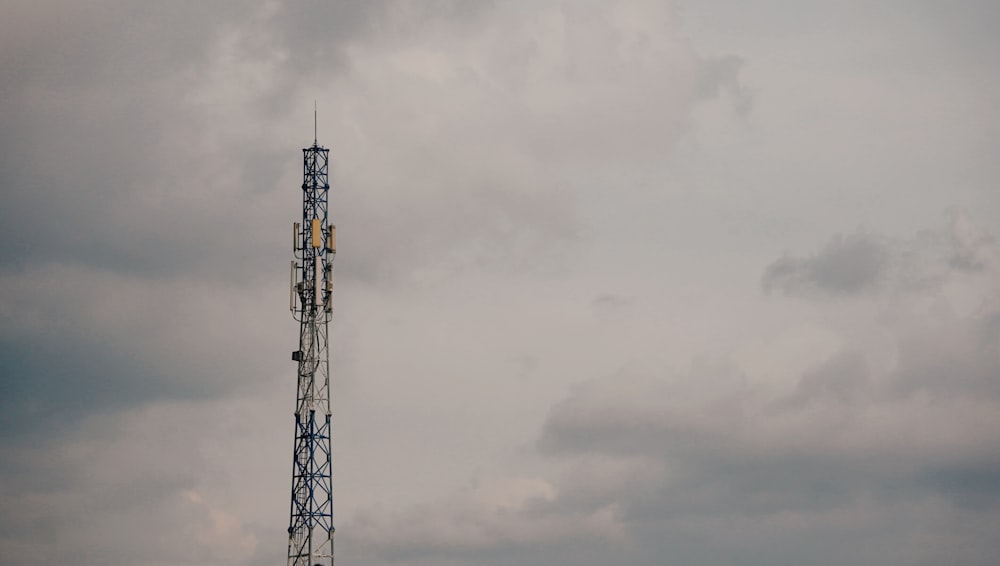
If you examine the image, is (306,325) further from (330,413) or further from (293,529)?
(293,529)

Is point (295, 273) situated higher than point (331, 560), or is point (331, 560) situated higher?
point (295, 273)

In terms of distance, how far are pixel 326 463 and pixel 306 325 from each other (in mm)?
15599

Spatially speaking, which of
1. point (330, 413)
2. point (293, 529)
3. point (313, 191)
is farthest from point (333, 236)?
point (293, 529)

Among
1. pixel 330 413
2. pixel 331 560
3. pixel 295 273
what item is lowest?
pixel 331 560

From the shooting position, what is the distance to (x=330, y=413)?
607ft

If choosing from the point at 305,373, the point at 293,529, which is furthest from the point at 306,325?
the point at 293,529

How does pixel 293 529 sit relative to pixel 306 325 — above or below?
below

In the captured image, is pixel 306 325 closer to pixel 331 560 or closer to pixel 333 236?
pixel 333 236

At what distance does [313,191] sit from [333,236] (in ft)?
18.8

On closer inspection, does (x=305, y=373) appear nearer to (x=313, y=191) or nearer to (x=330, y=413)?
(x=330, y=413)

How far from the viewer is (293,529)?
601 feet

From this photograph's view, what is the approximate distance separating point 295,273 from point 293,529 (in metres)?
28.5

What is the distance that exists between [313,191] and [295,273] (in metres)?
9.62

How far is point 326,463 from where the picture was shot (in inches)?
7259
